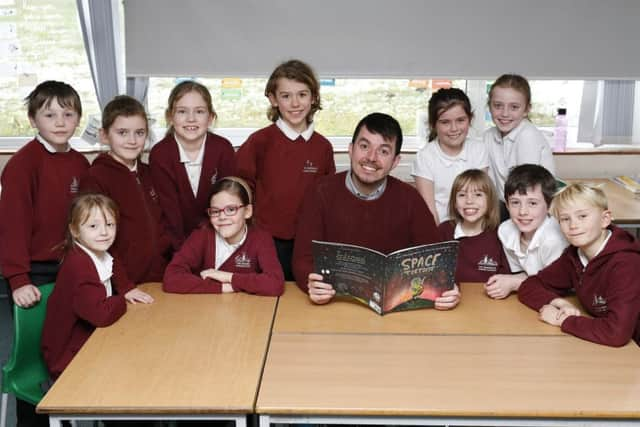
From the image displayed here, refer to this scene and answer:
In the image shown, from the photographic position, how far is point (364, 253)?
224 cm

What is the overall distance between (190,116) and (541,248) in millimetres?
1586

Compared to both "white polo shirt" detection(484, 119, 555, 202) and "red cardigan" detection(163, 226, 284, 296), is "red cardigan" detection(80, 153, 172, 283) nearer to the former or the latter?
"red cardigan" detection(163, 226, 284, 296)

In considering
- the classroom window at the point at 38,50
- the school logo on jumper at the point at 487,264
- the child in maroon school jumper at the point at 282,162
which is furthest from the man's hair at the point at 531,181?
the classroom window at the point at 38,50

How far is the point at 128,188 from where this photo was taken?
277cm

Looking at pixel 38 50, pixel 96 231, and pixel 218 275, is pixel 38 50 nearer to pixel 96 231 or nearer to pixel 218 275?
pixel 96 231

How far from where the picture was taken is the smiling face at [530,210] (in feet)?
8.77

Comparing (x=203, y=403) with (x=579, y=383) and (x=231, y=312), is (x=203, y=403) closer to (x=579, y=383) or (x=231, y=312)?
(x=231, y=312)

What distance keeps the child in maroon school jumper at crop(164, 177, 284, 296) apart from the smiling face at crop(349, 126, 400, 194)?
482mm

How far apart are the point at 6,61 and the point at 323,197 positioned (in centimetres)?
314

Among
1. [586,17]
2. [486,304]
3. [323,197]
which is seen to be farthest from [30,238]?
[586,17]

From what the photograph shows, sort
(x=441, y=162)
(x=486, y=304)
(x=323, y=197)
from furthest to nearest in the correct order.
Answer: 1. (x=441, y=162)
2. (x=323, y=197)
3. (x=486, y=304)

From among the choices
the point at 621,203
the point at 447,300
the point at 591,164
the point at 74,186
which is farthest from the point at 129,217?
the point at 591,164

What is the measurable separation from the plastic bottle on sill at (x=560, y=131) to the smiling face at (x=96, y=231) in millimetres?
3344

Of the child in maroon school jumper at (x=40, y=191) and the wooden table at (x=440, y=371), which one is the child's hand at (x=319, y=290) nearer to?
the wooden table at (x=440, y=371)
